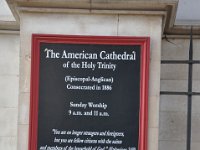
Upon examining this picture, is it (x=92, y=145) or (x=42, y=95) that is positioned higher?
(x=42, y=95)

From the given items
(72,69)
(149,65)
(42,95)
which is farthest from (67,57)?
(149,65)

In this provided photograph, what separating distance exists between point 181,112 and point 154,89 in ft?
5.37

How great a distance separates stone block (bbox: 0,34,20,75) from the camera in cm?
780

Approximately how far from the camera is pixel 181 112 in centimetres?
769

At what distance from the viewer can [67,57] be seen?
20.4 feet

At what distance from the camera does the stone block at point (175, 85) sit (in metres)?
7.71

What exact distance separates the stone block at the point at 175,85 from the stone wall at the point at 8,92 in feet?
7.61

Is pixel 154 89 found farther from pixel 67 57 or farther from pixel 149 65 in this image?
pixel 67 57

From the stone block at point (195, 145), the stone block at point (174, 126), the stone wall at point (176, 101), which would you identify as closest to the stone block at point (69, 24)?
the stone wall at point (176, 101)

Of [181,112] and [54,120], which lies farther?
[181,112]

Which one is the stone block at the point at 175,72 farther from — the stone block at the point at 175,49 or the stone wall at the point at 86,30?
the stone wall at the point at 86,30

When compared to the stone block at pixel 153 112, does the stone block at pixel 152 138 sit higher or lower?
lower

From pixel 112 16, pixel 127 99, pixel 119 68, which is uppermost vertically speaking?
pixel 112 16

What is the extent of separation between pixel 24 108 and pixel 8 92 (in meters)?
1.66
